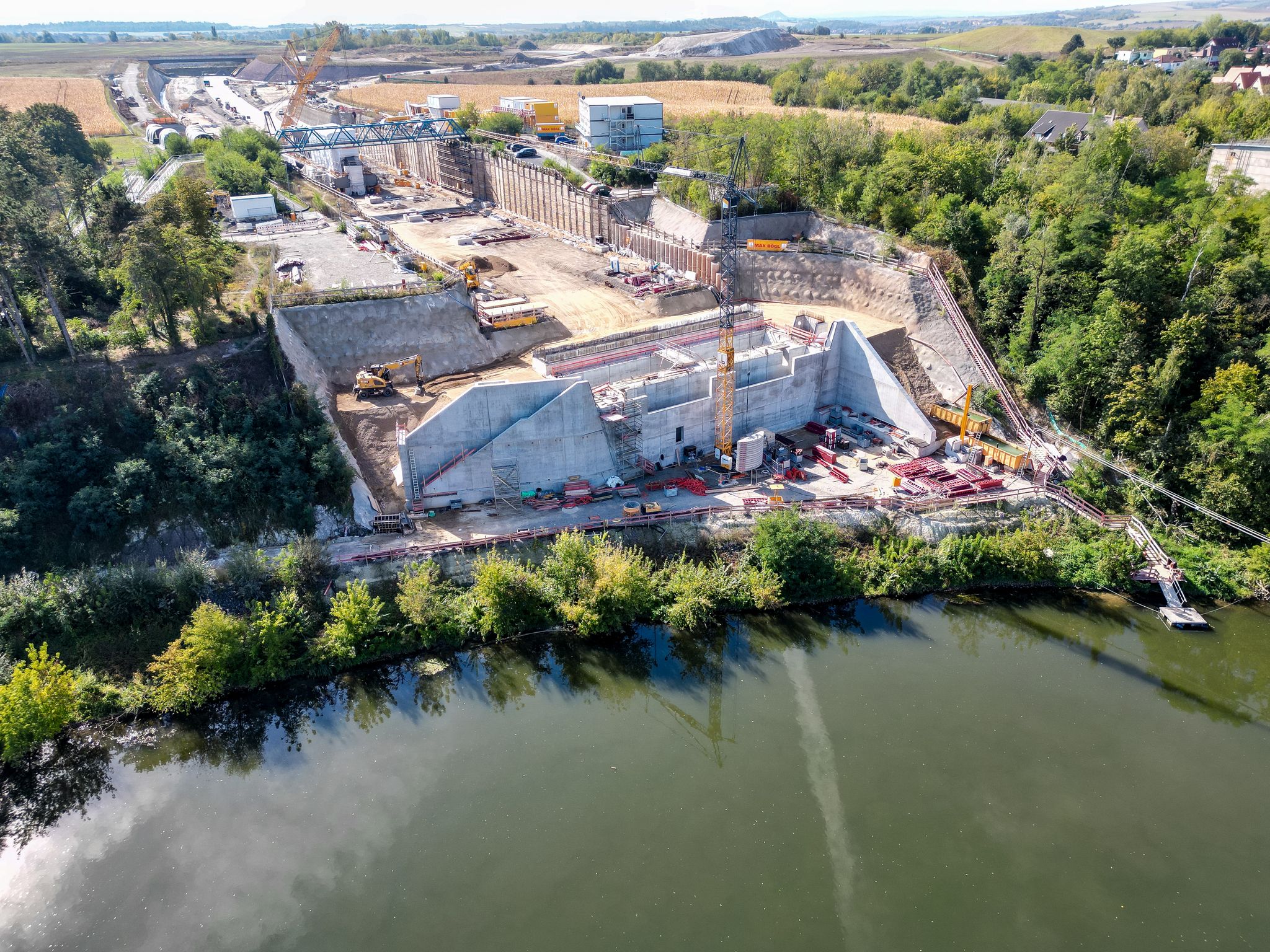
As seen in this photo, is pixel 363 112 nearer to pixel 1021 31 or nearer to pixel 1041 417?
pixel 1041 417

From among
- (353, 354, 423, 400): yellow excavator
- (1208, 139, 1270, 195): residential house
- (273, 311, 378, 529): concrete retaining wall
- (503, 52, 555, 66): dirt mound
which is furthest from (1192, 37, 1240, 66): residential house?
(273, 311, 378, 529): concrete retaining wall

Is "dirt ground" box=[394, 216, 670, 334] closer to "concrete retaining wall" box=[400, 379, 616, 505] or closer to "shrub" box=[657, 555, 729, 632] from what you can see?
"concrete retaining wall" box=[400, 379, 616, 505]

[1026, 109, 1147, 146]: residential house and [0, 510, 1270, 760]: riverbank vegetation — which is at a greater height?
[1026, 109, 1147, 146]: residential house

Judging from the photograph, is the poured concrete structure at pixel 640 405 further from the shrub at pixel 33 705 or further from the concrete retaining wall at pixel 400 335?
the shrub at pixel 33 705

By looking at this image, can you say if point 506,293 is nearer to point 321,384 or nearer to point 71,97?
point 321,384

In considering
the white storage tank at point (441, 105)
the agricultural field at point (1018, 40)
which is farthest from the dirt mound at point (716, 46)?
the white storage tank at point (441, 105)

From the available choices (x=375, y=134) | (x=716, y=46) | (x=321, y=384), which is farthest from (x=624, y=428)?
(x=716, y=46)

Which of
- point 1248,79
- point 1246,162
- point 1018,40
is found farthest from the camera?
point 1018,40
